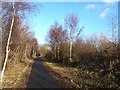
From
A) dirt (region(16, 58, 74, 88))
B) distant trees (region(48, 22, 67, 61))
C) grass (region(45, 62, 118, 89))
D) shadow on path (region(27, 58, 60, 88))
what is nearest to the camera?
grass (region(45, 62, 118, 89))

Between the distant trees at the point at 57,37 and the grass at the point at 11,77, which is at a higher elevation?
the distant trees at the point at 57,37

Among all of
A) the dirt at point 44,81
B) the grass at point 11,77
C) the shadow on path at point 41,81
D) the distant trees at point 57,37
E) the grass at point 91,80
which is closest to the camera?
the grass at point 91,80

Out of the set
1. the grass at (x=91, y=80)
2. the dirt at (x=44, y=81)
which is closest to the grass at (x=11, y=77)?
the dirt at (x=44, y=81)

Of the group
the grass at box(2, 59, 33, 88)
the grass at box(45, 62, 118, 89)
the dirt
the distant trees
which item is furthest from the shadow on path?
the distant trees

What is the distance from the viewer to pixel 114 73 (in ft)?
69.1

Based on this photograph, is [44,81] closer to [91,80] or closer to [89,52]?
[91,80]

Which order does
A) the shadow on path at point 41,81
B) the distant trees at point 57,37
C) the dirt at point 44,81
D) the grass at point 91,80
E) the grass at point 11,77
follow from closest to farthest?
the grass at point 91,80 → the dirt at point 44,81 → the shadow on path at point 41,81 → the grass at point 11,77 → the distant trees at point 57,37

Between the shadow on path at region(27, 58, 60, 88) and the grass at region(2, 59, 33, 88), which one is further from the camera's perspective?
the grass at region(2, 59, 33, 88)

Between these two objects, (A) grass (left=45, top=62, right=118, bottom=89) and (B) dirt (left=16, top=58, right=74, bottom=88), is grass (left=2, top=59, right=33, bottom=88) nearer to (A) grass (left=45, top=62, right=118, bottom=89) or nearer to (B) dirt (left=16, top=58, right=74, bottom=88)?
(B) dirt (left=16, top=58, right=74, bottom=88)

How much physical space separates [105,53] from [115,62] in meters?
5.00

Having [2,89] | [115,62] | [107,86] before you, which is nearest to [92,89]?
[107,86]

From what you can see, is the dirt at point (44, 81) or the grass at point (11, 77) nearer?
the dirt at point (44, 81)

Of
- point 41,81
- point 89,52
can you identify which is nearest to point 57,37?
point 89,52

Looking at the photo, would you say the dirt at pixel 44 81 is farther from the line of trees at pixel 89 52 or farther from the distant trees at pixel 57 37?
the distant trees at pixel 57 37
